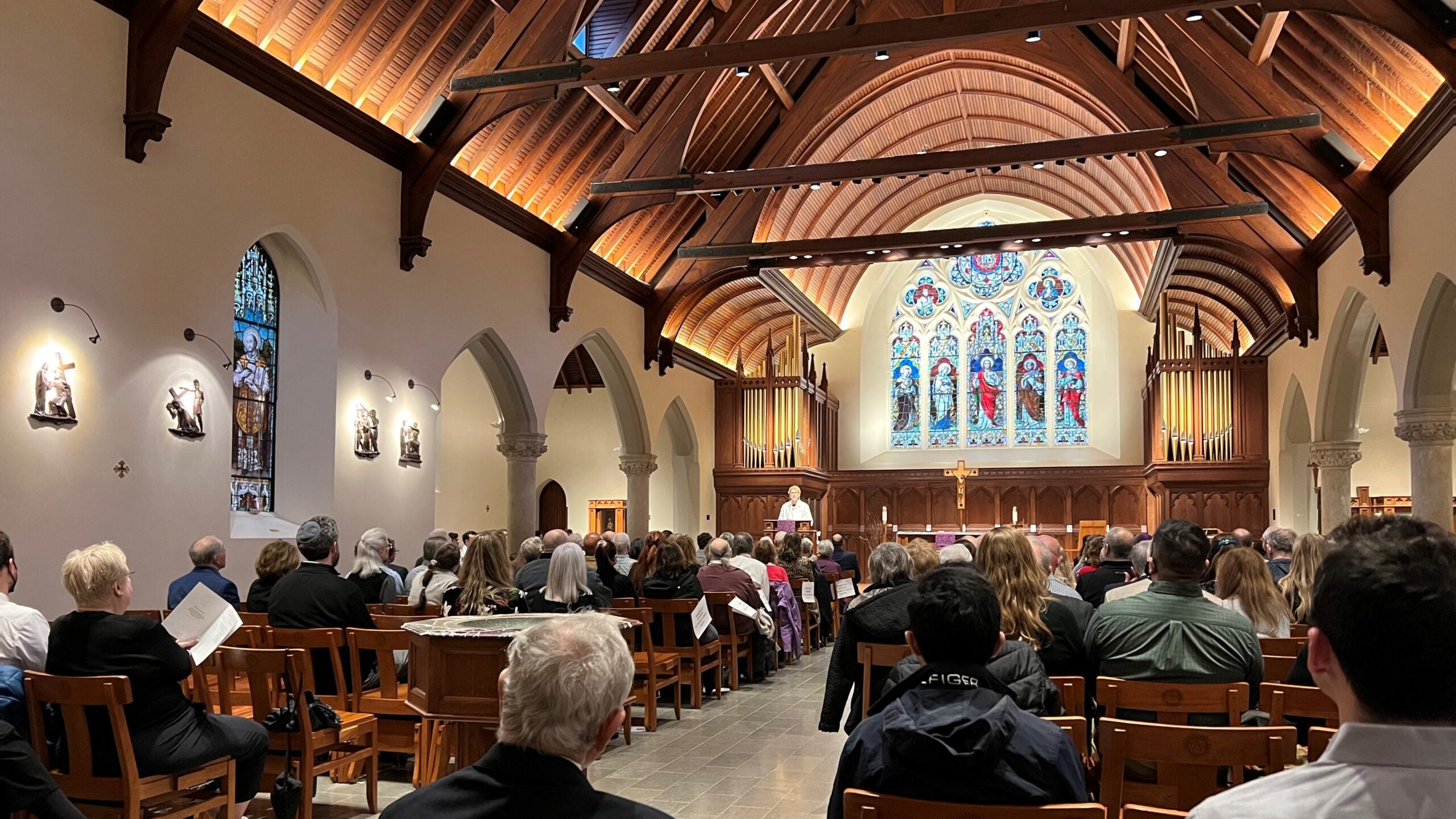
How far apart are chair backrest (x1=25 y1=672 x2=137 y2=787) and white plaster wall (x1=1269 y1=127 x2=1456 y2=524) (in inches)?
383

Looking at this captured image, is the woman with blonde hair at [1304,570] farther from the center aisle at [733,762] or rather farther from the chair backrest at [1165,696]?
the center aisle at [733,762]

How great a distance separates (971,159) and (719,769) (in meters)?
7.96

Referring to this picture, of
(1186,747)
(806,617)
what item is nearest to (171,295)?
(806,617)

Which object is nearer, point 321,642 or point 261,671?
point 261,671

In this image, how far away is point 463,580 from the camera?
6.14 metres

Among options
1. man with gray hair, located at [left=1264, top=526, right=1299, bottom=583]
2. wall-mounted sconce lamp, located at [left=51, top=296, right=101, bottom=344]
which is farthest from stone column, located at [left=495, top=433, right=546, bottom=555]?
man with gray hair, located at [left=1264, top=526, right=1299, bottom=583]

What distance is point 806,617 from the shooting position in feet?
39.5

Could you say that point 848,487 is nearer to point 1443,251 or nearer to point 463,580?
point 1443,251

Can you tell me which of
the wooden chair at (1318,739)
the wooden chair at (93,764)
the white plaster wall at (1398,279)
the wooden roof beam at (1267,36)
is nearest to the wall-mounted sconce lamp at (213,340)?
the wooden chair at (93,764)

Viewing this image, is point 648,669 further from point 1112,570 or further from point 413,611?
point 1112,570

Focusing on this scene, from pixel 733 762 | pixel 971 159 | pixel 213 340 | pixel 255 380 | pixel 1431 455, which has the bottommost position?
pixel 733 762

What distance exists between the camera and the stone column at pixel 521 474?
13867mm

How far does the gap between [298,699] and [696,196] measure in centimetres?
1234

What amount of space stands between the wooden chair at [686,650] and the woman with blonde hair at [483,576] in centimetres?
206
